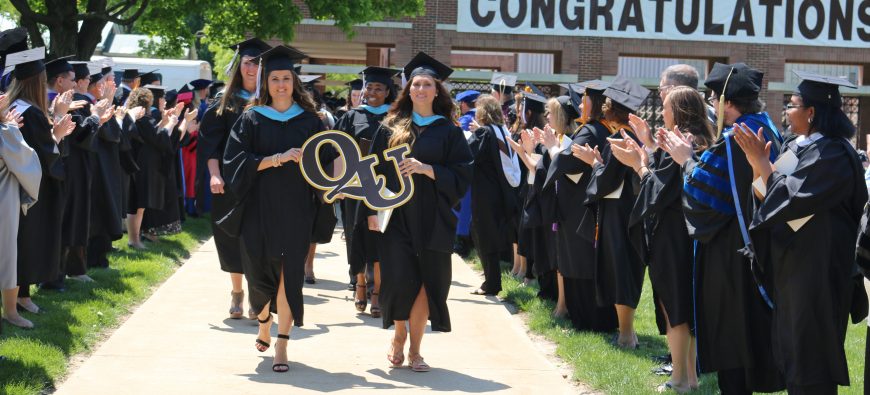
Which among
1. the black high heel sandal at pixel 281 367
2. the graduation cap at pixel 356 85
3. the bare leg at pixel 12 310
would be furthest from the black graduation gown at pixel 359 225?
the graduation cap at pixel 356 85

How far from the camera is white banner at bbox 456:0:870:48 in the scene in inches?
1216

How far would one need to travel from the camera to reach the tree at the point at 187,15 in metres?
21.9

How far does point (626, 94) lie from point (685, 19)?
2501 cm

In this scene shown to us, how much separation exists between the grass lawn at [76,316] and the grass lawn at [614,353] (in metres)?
3.19

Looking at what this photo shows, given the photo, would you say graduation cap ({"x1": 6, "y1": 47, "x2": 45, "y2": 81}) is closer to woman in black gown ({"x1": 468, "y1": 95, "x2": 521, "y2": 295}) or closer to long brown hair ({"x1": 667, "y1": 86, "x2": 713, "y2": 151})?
long brown hair ({"x1": 667, "y1": 86, "x2": 713, "y2": 151})

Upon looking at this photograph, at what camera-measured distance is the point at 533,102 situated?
1085 centimetres

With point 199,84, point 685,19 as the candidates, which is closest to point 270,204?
point 199,84

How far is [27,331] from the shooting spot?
742cm

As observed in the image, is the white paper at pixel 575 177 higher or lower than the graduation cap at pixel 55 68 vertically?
lower

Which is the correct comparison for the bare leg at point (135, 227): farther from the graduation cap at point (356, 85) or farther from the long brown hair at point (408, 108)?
the long brown hair at point (408, 108)

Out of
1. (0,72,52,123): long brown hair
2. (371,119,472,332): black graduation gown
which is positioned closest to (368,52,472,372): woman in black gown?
(371,119,472,332): black graduation gown

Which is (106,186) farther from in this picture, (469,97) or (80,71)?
(469,97)

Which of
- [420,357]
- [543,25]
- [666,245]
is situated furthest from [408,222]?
[543,25]

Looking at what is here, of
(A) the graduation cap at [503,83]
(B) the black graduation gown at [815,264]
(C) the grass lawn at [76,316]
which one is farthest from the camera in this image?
(A) the graduation cap at [503,83]
